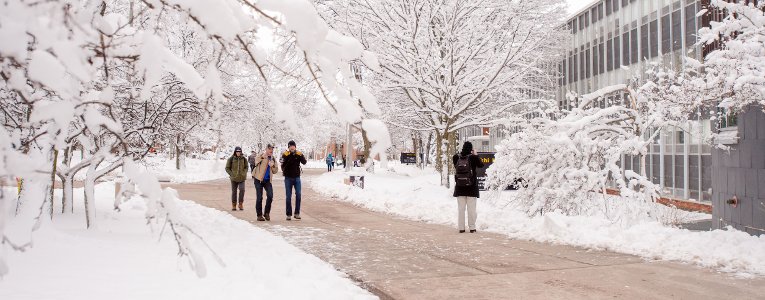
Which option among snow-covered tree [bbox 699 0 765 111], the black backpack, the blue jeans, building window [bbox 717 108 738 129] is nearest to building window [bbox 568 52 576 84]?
building window [bbox 717 108 738 129]

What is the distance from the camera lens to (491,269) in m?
6.88

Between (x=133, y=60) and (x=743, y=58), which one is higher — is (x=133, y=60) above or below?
below

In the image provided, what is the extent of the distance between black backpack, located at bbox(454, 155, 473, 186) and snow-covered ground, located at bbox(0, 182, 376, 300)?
371 cm

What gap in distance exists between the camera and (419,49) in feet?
60.2

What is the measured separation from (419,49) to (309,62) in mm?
16283

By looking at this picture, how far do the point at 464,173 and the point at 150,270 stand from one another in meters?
6.37

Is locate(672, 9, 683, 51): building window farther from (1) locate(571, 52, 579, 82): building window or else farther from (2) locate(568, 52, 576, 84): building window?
(2) locate(568, 52, 576, 84): building window

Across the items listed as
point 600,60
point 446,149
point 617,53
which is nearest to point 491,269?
point 446,149

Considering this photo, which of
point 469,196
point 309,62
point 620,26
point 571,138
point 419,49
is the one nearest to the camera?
point 309,62

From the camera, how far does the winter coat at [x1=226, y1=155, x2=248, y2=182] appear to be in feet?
47.4

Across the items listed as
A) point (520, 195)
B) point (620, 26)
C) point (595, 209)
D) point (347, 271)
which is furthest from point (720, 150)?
point (620, 26)

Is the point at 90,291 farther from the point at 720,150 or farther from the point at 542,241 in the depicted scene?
the point at 720,150

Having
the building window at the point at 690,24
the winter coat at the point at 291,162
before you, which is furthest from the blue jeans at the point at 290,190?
the building window at the point at 690,24

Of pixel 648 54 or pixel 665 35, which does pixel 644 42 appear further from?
pixel 665 35
